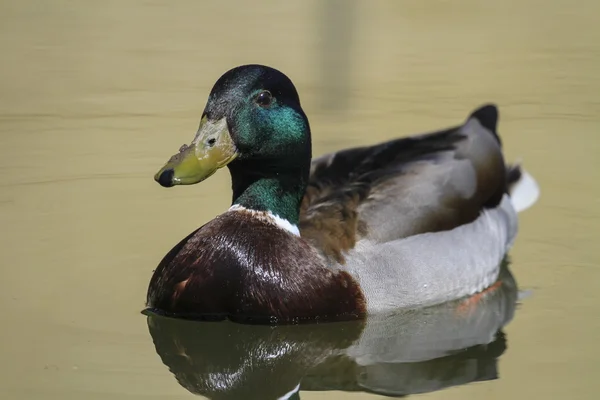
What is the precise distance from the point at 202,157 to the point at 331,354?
115 cm

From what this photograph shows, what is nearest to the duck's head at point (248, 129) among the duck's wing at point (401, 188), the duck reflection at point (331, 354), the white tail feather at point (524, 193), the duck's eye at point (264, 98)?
the duck's eye at point (264, 98)

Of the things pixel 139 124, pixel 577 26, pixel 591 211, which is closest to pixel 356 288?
pixel 591 211

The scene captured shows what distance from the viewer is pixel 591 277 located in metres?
7.47

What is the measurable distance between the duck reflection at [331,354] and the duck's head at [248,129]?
832mm

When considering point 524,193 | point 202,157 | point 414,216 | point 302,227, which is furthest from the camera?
point 524,193

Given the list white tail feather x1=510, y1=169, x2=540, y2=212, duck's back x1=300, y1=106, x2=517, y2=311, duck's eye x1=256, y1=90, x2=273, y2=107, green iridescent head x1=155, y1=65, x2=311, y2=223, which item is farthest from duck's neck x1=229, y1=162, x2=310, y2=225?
white tail feather x1=510, y1=169, x2=540, y2=212

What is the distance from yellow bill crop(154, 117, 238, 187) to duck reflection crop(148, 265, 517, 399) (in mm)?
833

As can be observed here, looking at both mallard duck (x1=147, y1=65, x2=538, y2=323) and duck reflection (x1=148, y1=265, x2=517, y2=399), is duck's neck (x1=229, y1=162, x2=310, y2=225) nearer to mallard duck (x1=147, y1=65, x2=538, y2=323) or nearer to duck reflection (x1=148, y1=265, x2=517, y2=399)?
mallard duck (x1=147, y1=65, x2=538, y2=323)

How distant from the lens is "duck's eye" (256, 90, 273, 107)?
6.64 m

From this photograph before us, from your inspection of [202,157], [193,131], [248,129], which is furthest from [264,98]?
[193,131]

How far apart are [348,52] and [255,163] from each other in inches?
196

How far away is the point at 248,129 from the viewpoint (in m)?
6.60

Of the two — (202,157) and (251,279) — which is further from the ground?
(202,157)

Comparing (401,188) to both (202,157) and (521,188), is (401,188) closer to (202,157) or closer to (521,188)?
(202,157)
